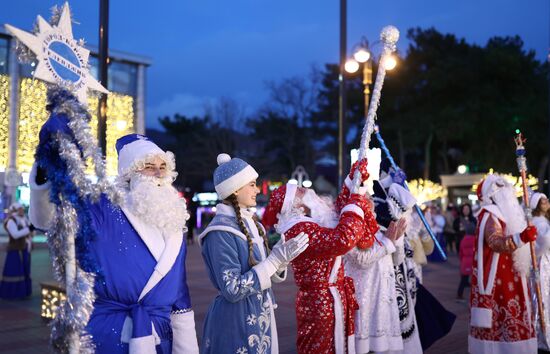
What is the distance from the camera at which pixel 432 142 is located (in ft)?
132

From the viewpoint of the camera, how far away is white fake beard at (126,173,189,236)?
2.84m

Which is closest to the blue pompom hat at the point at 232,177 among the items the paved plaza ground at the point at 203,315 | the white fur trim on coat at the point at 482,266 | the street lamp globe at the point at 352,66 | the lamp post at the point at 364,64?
the white fur trim on coat at the point at 482,266

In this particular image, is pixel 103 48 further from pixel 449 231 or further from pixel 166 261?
pixel 449 231

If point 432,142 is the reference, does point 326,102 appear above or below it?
above

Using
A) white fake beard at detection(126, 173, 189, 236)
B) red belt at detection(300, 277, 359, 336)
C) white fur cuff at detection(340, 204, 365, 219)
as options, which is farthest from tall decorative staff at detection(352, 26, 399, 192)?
white fake beard at detection(126, 173, 189, 236)

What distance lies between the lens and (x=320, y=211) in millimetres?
4477

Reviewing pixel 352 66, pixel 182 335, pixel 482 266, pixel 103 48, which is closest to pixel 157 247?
pixel 182 335

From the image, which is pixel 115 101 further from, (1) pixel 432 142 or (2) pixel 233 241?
(2) pixel 233 241

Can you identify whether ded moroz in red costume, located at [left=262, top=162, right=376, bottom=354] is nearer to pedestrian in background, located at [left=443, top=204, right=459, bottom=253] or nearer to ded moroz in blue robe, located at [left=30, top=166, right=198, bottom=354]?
ded moroz in blue robe, located at [left=30, top=166, right=198, bottom=354]

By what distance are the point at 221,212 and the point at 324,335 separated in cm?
128

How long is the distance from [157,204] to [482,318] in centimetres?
417

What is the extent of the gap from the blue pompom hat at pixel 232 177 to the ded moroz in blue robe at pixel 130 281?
0.81 m

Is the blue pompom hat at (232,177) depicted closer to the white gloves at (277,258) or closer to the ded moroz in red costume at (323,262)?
the white gloves at (277,258)

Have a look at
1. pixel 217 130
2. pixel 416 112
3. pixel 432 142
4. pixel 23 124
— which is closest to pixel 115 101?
pixel 23 124
